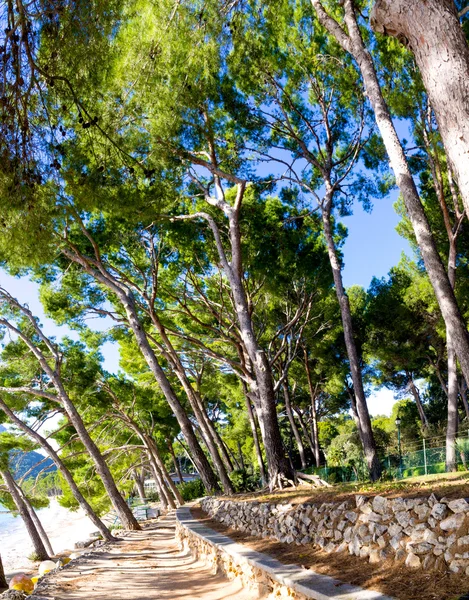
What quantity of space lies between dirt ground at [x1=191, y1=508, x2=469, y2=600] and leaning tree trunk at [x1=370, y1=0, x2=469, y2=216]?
221cm

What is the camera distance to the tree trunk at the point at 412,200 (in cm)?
624

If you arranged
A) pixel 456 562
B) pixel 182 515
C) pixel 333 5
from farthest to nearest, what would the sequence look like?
pixel 182 515, pixel 333 5, pixel 456 562

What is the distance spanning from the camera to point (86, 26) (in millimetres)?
4914

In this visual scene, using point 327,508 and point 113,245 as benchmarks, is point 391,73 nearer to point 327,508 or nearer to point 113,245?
point 113,245

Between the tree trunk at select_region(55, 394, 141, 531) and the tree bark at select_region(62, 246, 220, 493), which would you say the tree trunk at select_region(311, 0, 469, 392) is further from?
the tree trunk at select_region(55, 394, 141, 531)

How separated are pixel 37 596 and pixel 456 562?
408 cm

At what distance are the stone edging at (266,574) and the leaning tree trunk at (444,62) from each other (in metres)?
2.54

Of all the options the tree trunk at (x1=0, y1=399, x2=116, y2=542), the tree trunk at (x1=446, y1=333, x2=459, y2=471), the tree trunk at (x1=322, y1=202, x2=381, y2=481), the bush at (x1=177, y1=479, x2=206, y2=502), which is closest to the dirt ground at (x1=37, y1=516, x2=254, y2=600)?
the tree trunk at (x1=0, y1=399, x2=116, y2=542)

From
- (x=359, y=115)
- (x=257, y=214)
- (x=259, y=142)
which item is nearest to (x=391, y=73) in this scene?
(x=359, y=115)

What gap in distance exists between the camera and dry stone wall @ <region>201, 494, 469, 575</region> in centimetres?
344

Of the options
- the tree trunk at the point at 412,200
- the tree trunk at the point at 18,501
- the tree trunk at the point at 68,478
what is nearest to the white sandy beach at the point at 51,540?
the tree trunk at the point at 18,501

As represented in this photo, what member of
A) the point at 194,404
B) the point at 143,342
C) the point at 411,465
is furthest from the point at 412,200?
the point at 411,465

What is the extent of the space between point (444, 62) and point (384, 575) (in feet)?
11.0

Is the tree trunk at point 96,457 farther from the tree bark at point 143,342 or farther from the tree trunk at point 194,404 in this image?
the tree trunk at point 194,404
